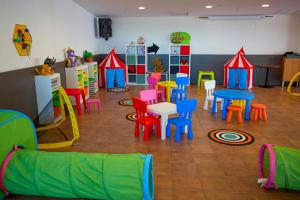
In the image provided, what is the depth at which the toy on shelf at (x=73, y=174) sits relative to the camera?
2.18 m

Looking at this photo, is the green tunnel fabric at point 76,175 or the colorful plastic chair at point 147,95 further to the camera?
the colorful plastic chair at point 147,95

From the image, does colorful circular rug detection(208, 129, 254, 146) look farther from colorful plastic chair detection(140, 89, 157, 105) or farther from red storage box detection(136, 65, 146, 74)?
red storage box detection(136, 65, 146, 74)

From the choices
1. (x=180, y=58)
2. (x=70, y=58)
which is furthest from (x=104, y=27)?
(x=70, y=58)

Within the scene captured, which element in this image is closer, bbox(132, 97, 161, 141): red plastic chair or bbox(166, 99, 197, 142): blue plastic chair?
bbox(166, 99, 197, 142): blue plastic chair

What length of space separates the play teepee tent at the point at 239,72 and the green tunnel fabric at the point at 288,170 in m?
6.21

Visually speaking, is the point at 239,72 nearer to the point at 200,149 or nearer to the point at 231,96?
the point at 231,96

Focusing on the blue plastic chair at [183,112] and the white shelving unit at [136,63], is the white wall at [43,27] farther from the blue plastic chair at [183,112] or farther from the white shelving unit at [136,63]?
the blue plastic chair at [183,112]

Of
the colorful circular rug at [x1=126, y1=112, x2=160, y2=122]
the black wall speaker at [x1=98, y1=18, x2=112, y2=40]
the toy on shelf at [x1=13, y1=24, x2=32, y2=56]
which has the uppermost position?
the black wall speaker at [x1=98, y1=18, x2=112, y2=40]

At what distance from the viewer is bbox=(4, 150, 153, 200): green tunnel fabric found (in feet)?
7.16

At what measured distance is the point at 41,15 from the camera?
4613 mm

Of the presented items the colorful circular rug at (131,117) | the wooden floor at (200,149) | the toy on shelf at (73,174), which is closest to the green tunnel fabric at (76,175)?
the toy on shelf at (73,174)

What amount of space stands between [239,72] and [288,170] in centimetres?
642

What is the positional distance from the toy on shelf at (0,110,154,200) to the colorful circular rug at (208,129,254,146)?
6.19 ft

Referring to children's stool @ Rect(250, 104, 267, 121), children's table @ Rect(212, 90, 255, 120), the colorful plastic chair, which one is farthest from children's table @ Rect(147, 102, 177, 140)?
children's stool @ Rect(250, 104, 267, 121)
